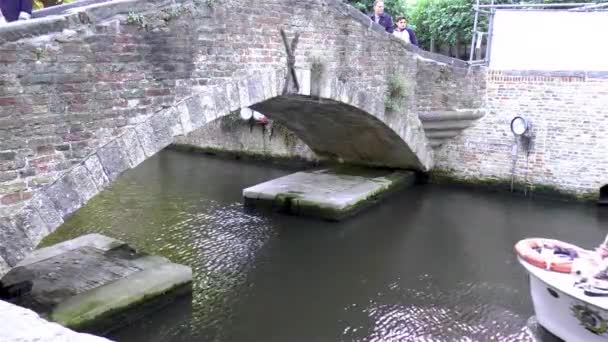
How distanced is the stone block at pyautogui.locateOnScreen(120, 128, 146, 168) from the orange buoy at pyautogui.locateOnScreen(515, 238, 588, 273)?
12.2 feet

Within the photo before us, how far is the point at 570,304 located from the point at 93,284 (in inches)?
173

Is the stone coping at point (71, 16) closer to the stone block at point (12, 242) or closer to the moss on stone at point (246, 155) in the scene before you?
the stone block at point (12, 242)

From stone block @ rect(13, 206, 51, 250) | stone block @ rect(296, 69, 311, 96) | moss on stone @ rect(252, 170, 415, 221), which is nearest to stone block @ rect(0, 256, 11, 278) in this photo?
stone block @ rect(13, 206, 51, 250)

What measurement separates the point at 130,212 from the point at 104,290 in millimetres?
4017

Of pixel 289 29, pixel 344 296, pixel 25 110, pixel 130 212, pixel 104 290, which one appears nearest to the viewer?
pixel 25 110

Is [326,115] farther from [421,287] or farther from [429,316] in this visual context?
[429,316]

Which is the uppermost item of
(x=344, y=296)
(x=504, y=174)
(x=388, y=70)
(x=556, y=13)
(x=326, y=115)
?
(x=556, y=13)

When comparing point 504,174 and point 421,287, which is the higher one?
point 504,174

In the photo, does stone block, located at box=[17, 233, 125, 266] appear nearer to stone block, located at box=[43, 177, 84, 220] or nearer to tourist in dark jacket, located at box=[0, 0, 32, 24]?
stone block, located at box=[43, 177, 84, 220]

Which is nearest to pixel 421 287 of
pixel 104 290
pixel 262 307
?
pixel 262 307

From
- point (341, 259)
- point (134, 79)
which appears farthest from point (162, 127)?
point (341, 259)

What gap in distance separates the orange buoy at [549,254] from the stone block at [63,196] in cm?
407

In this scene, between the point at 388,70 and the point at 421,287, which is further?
the point at 388,70

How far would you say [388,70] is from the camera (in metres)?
9.21
